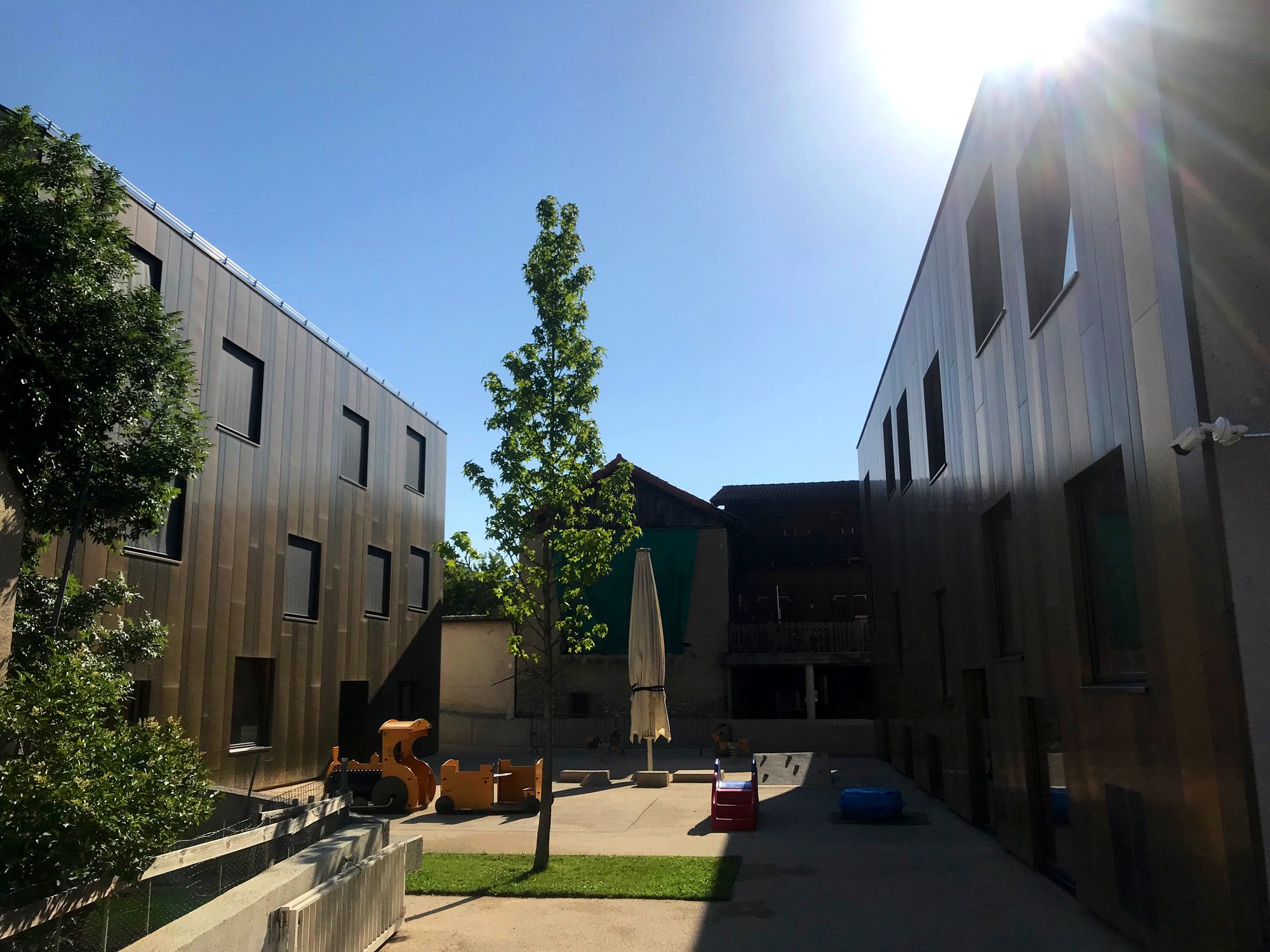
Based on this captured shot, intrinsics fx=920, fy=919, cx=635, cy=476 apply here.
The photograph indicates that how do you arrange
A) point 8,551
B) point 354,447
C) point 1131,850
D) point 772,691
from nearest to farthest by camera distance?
1. point 8,551
2. point 1131,850
3. point 354,447
4. point 772,691

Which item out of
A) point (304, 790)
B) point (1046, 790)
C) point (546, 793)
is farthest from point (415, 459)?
point (1046, 790)

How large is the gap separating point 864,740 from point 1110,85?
20354 mm

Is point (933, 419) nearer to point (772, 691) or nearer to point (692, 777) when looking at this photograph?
point (692, 777)


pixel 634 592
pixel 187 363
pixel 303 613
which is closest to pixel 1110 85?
pixel 187 363

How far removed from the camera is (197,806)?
18.2ft

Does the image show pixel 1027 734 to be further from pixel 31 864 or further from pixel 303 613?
pixel 303 613

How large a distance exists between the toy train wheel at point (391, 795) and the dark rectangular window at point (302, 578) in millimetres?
4865

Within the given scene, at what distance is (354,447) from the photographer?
70.2 ft

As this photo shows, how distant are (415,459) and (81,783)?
2071cm

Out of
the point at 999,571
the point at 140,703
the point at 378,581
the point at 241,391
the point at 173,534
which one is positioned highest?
the point at 241,391

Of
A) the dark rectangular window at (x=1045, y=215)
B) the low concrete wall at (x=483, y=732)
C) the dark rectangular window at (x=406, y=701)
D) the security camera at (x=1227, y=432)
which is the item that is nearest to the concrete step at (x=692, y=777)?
the dark rectangular window at (x=406, y=701)

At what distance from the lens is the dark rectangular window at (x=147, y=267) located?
45.7 ft

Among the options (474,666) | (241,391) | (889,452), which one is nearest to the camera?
(241,391)

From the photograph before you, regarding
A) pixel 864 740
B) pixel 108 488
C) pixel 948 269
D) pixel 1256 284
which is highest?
pixel 948 269
